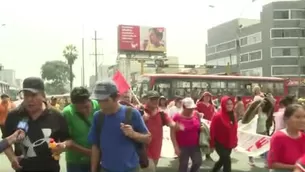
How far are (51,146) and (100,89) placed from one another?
615 millimetres

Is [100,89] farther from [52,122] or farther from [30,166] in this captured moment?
[30,166]

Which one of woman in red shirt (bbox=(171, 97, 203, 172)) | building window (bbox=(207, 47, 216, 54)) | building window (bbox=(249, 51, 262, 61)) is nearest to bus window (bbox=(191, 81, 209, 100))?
woman in red shirt (bbox=(171, 97, 203, 172))

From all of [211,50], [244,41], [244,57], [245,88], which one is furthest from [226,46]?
[245,88]

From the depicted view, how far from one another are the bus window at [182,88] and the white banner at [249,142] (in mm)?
15343

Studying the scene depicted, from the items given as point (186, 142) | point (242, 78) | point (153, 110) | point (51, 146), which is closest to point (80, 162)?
point (51, 146)

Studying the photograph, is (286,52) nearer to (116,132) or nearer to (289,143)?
(289,143)

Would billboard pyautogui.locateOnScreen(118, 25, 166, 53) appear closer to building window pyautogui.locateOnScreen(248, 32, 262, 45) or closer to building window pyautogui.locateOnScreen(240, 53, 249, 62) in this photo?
building window pyautogui.locateOnScreen(240, 53, 249, 62)

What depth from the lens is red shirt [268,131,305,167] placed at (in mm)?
4523

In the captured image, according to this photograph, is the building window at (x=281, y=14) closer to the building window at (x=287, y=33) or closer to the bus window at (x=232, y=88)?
the building window at (x=287, y=33)

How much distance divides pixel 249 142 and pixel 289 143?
237 inches

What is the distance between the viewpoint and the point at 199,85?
2806cm

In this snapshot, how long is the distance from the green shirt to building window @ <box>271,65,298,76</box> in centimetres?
6533

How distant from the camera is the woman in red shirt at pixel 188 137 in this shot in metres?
8.49

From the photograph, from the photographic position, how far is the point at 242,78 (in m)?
30.0
